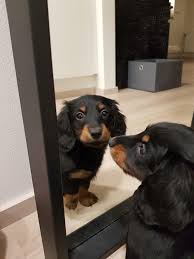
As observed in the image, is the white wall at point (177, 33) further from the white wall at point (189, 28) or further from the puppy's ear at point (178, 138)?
the puppy's ear at point (178, 138)

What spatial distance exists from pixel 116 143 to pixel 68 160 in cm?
21

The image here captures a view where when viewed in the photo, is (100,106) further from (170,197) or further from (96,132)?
(170,197)

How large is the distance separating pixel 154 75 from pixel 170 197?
1228 mm

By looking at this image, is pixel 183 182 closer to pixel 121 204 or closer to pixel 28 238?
pixel 121 204

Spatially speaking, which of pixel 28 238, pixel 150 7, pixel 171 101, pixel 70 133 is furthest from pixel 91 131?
pixel 150 7

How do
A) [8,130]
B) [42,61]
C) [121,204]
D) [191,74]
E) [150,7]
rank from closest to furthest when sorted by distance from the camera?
[42,61]
[8,130]
[121,204]
[150,7]
[191,74]

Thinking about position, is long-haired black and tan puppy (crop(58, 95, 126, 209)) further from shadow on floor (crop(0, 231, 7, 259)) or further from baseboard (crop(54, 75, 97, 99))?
shadow on floor (crop(0, 231, 7, 259))

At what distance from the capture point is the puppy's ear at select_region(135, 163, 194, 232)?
43 centimetres

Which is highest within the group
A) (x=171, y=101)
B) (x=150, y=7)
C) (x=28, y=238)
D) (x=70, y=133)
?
(x=150, y=7)

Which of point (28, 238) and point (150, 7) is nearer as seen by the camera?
point (28, 238)

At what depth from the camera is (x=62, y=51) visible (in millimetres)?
647

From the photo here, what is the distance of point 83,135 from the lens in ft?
2.30

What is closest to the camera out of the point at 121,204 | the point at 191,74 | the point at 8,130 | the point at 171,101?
the point at 8,130

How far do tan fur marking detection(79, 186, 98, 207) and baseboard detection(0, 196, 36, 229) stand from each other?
6.5 inches
